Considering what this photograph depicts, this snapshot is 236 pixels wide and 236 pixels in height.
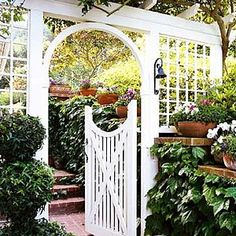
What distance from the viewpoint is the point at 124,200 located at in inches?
164

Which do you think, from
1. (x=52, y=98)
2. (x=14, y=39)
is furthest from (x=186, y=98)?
(x=52, y=98)

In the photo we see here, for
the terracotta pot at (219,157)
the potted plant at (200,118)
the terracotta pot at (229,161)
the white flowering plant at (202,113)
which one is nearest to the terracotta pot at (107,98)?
the white flowering plant at (202,113)

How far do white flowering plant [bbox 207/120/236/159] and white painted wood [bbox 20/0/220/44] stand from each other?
56.4 inches

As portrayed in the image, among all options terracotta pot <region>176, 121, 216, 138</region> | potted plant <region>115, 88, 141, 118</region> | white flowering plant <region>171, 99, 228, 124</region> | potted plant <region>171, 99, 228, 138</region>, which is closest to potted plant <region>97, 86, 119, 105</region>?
potted plant <region>115, 88, 141, 118</region>

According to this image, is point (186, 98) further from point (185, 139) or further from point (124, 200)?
point (124, 200)

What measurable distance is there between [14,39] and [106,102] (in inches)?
104

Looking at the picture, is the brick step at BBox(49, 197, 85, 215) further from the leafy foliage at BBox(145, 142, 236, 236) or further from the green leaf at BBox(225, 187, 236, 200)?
the green leaf at BBox(225, 187, 236, 200)

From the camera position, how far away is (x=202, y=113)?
4008mm

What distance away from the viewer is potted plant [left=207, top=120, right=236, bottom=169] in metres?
3.31

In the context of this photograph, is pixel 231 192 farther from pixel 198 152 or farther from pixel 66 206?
pixel 66 206

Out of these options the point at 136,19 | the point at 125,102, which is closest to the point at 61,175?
the point at 125,102

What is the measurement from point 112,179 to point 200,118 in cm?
122

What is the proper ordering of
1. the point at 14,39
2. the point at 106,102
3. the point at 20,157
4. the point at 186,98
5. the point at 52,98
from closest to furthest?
the point at 20,157 → the point at 14,39 → the point at 186,98 → the point at 106,102 → the point at 52,98

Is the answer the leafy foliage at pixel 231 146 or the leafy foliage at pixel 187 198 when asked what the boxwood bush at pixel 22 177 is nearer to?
A: the leafy foliage at pixel 187 198
